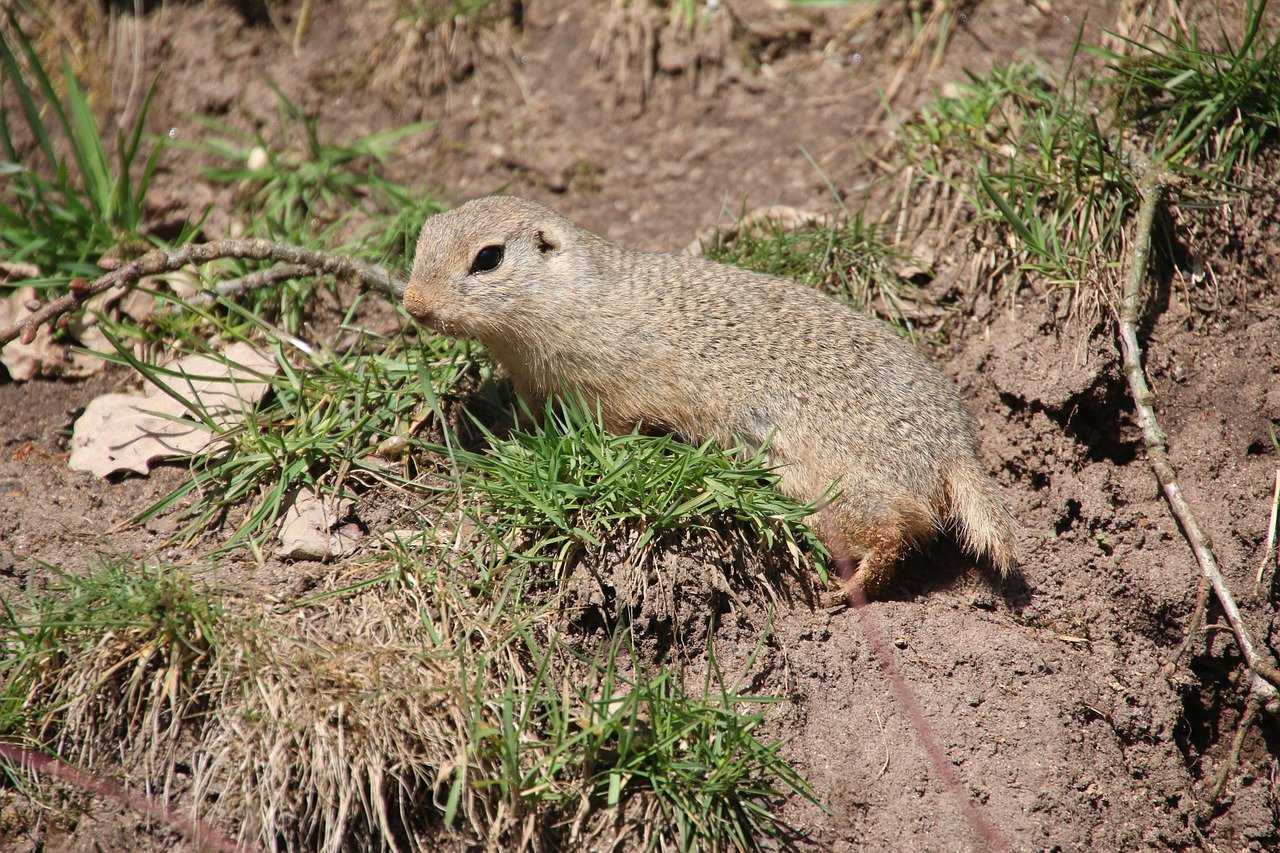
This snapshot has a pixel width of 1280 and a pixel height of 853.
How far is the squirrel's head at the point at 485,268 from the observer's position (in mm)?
4195

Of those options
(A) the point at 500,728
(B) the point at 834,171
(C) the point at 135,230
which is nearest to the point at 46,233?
(C) the point at 135,230

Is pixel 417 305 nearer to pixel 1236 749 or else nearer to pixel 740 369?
pixel 740 369

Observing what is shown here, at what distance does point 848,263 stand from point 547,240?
1.59m

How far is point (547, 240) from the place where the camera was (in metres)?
4.55

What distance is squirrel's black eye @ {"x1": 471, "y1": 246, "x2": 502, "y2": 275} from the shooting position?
4.34 metres

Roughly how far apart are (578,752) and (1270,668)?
267 cm

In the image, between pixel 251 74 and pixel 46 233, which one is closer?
pixel 46 233

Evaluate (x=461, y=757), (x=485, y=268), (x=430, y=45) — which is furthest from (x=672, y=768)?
(x=430, y=45)

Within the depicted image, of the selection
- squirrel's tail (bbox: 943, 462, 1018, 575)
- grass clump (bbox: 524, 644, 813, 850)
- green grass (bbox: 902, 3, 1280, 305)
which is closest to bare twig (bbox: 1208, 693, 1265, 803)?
squirrel's tail (bbox: 943, 462, 1018, 575)

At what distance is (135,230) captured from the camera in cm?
529

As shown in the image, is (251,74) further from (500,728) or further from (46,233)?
(500,728)

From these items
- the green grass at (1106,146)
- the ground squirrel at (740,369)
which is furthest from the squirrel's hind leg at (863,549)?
the green grass at (1106,146)

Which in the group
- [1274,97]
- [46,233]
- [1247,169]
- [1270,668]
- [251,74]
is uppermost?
[1274,97]

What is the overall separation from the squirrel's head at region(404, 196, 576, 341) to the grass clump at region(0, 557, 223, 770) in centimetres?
143
